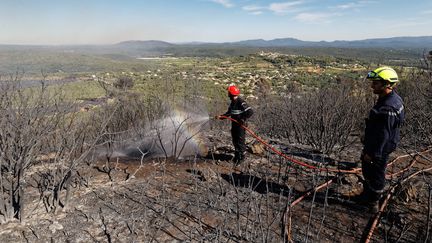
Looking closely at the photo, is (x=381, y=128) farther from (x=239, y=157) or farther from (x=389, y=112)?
(x=239, y=157)

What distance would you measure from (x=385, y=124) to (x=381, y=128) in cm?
7

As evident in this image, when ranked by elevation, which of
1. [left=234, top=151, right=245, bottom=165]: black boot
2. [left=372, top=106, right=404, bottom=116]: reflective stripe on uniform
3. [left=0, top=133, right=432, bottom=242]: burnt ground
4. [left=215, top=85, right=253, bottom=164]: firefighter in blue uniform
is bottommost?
[left=0, top=133, right=432, bottom=242]: burnt ground

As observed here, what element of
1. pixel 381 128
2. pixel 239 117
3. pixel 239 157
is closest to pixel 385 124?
pixel 381 128

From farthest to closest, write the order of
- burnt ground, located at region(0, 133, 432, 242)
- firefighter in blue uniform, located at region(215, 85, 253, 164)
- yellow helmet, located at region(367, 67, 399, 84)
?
1. firefighter in blue uniform, located at region(215, 85, 253, 164)
2. yellow helmet, located at region(367, 67, 399, 84)
3. burnt ground, located at region(0, 133, 432, 242)

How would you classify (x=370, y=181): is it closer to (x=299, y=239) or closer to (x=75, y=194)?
(x=299, y=239)

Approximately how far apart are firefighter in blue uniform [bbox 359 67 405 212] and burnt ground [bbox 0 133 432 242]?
8.8 inches

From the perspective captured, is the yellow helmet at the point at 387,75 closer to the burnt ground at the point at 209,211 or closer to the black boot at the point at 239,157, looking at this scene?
the burnt ground at the point at 209,211

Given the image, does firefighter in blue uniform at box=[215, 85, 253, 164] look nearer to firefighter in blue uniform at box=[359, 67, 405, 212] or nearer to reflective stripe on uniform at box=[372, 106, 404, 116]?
firefighter in blue uniform at box=[359, 67, 405, 212]

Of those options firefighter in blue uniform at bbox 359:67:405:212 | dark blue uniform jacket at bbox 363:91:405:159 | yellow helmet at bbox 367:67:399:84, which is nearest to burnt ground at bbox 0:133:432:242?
firefighter in blue uniform at bbox 359:67:405:212

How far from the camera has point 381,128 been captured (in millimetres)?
4051

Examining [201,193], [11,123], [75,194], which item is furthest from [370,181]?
[11,123]

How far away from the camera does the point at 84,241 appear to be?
384 centimetres

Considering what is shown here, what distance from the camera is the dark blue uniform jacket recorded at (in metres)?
3.98

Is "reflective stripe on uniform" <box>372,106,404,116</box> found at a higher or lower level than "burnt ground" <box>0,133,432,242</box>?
higher
